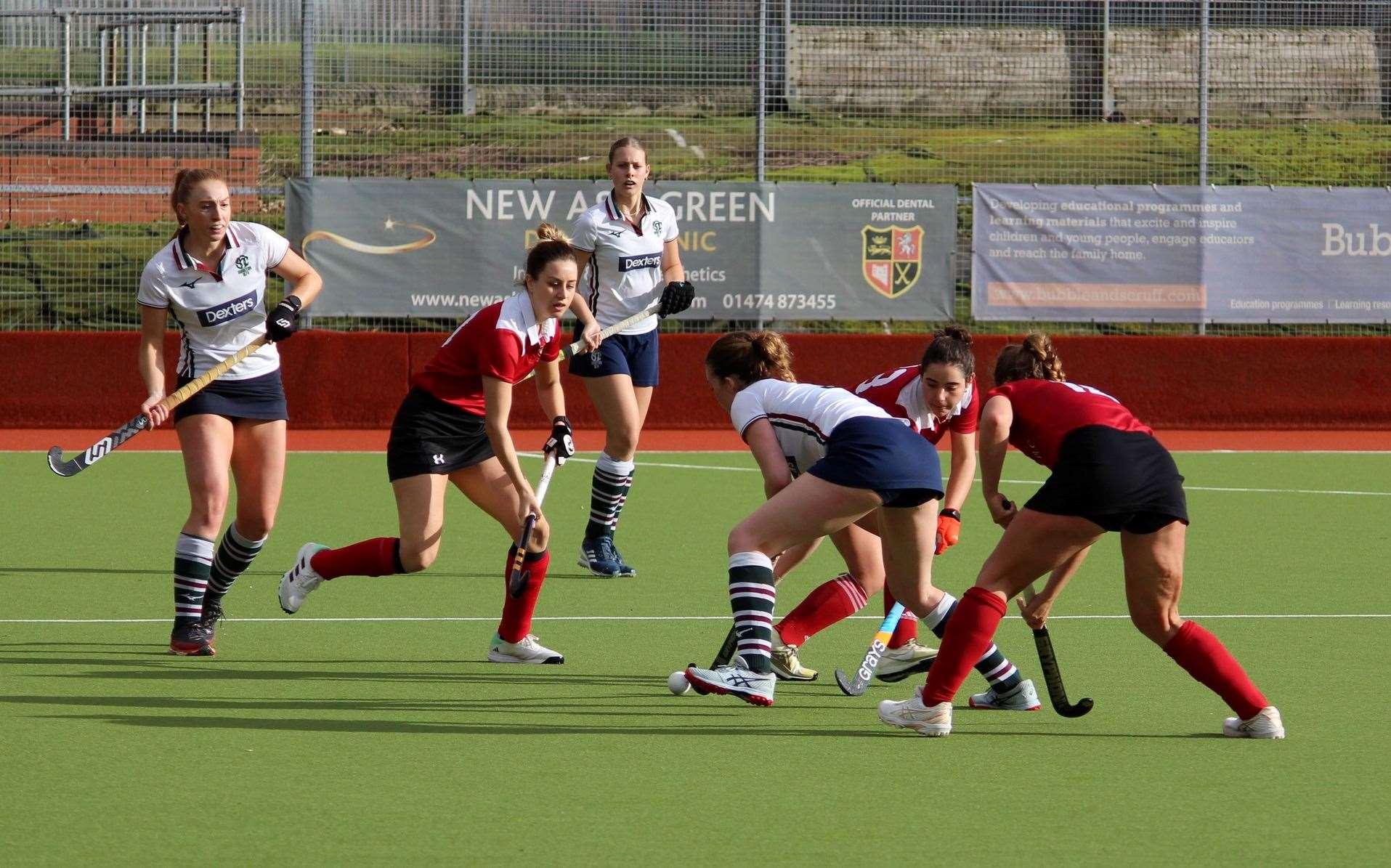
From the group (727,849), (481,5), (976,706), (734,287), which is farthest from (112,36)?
(727,849)

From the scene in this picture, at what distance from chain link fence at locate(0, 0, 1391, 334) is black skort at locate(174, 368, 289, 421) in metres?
9.04

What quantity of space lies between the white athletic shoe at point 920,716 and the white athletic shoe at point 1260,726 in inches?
32.5

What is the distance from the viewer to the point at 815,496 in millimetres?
5445

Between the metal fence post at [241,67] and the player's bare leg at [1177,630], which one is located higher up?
the metal fence post at [241,67]

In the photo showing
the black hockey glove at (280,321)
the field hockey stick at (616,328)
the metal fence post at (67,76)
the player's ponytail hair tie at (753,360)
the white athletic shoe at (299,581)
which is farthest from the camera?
the metal fence post at (67,76)

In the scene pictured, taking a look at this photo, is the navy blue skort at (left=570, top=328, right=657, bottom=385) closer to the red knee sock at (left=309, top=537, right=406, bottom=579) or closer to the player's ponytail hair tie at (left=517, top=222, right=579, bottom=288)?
the red knee sock at (left=309, top=537, right=406, bottom=579)

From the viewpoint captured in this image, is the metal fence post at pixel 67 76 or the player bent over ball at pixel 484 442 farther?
the metal fence post at pixel 67 76

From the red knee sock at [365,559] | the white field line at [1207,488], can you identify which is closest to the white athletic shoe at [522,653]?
the red knee sock at [365,559]

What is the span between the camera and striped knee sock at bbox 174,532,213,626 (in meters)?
6.52

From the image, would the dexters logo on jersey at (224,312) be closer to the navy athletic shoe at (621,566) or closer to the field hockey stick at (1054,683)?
the navy athletic shoe at (621,566)

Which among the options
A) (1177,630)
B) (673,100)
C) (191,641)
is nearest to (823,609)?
(1177,630)

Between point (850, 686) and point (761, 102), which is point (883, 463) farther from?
point (761, 102)

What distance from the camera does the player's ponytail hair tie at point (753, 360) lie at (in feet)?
18.9

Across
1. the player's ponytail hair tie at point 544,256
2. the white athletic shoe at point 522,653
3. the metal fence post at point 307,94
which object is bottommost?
the white athletic shoe at point 522,653
